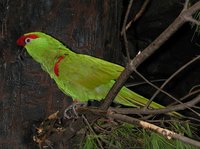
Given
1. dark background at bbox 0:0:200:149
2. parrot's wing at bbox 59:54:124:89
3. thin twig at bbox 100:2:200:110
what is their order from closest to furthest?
thin twig at bbox 100:2:200:110
parrot's wing at bbox 59:54:124:89
dark background at bbox 0:0:200:149

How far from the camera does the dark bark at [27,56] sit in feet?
3.53

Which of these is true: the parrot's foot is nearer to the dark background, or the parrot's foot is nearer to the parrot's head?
the dark background

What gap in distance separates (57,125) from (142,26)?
84.4 inches

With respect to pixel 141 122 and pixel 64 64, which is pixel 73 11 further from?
pixel 141 122

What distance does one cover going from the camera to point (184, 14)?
24.6 inches

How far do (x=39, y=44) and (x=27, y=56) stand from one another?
6.3 inches

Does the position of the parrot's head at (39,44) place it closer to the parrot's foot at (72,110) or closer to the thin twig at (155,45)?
the parrot's foot at (72,110)

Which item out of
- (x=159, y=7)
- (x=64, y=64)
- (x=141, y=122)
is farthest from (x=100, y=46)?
(x=159, y=7)

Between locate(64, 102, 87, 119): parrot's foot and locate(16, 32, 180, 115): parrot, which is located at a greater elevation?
locate(16, 32, 180, 115): parrot

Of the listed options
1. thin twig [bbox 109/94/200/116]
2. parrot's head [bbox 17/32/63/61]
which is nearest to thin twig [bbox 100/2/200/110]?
thin twig [bbox 109/94/200/116]

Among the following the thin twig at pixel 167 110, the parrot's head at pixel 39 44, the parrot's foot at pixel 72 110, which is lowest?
the parrot's foot at pixel 72 110

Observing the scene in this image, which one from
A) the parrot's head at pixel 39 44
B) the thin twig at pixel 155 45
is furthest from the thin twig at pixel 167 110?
the parrot's head at pixel 39 44

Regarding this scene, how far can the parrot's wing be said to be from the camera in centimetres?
93

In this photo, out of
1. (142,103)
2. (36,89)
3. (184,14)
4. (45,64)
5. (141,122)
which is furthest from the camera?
(36,89)
